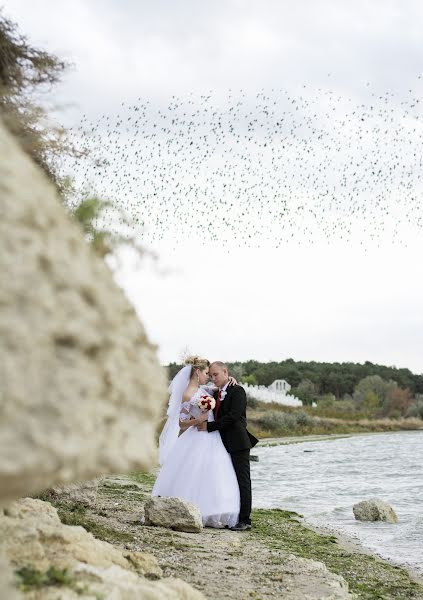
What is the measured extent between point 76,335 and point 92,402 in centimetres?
24

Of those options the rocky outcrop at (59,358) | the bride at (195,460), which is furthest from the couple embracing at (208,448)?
the rocky outcrop at (59,358)

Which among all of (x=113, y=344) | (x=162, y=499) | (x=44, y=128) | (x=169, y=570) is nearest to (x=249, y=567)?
(x=169, y=570)

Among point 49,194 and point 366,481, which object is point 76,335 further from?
point 366,481

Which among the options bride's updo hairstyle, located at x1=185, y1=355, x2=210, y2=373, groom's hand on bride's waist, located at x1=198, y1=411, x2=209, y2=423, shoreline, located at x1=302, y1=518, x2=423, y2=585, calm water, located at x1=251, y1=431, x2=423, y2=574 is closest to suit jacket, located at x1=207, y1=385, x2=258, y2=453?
groom's hand on bride's waist, located at x1=198, y1=411, x2=209, y2=423

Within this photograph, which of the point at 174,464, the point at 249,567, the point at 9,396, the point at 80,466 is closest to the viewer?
the point at 9,396

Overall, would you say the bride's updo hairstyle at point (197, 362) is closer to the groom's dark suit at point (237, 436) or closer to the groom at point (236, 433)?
the groom at point (236, 433)

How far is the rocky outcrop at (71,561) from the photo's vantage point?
3.68 metres

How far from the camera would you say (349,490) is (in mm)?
20031

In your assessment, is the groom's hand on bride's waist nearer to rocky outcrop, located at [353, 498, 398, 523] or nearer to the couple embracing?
the couple embracing

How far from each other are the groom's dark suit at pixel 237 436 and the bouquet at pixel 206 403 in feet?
0.69

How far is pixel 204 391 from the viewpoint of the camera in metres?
11.3

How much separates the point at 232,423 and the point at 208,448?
20.1 inches

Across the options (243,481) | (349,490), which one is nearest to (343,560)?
(243,481)

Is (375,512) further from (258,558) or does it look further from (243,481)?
(258,558)
